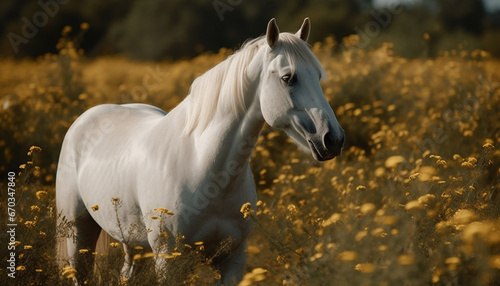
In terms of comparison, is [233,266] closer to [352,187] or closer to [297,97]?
[297,97]

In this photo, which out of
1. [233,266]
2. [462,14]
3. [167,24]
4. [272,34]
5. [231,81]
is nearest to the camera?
[272,34]

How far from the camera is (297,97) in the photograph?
101 inches

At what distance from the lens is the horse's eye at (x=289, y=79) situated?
101 inches

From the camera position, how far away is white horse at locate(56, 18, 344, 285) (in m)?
2.57

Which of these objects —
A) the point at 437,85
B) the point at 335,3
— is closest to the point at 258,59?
the point at 437,85

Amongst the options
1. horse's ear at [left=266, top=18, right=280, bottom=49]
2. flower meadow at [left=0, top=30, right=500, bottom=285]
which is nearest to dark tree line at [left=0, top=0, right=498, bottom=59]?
flower meadow at [left=0, top=30, right=500, bottom=285]

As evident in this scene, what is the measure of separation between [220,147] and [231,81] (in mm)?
326

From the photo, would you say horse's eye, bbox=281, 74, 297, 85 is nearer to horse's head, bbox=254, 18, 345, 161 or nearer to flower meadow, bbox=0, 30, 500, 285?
horse's head, bbox=254, 18, 345, 161

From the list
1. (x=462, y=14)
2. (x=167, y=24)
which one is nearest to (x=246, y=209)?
(x=167, y=24)

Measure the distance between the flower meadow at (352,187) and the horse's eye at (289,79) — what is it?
600 mm

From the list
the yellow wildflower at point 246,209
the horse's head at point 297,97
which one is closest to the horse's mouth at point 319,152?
the horse's head at point 297,97

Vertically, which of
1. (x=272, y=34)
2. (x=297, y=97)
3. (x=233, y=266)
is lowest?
(x=233, y=266)

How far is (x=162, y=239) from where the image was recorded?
8.77ft

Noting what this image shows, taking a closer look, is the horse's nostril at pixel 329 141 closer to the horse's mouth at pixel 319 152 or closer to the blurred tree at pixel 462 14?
the horse's mouth at pixel 319 152
